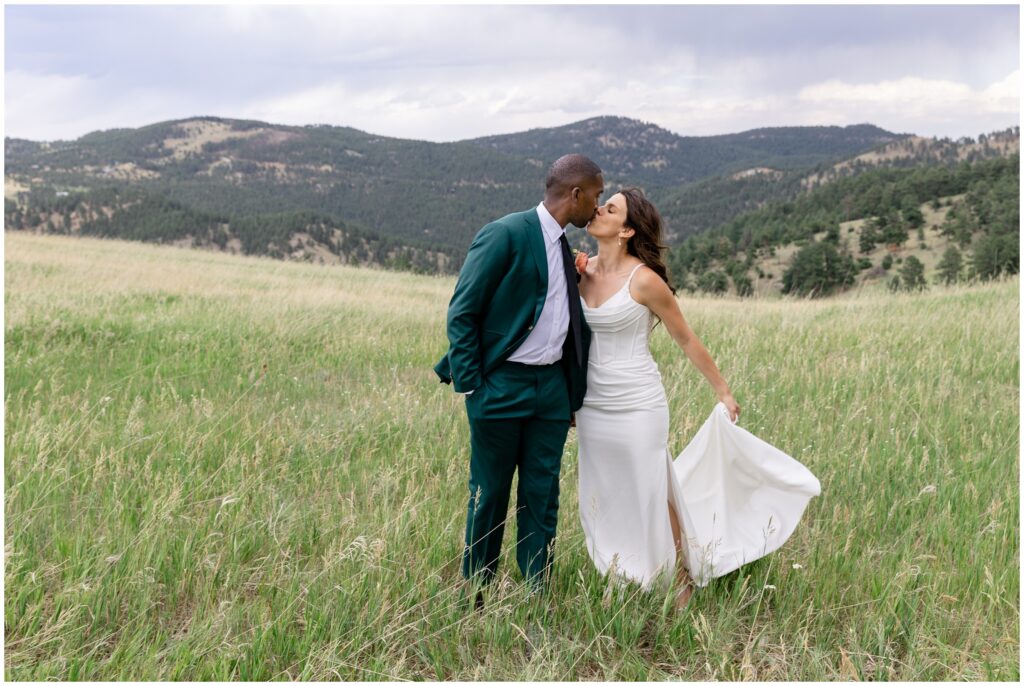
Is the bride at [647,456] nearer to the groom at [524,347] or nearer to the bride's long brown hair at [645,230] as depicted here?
the bride's long brown hair at [645,230]

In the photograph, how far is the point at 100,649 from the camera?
3.13 meters

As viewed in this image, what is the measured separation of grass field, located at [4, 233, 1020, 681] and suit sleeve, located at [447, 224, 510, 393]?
3.43ft

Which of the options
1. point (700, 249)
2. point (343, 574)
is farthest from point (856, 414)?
point (700, 249)

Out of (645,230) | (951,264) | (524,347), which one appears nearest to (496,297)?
(524,347)

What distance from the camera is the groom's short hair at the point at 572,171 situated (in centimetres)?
319

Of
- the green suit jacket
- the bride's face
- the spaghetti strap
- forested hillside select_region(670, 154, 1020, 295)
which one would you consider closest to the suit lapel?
the green suit jacket

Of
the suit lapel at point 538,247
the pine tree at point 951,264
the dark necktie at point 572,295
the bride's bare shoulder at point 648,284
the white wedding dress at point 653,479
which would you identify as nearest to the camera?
the suit lapel at point 538,247

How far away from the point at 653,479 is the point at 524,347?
1022mm

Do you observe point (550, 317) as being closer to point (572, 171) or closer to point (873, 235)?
point (572, 171)

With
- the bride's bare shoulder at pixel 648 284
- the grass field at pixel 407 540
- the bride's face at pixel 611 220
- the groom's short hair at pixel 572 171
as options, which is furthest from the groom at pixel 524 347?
the grass field at pixel 407 540

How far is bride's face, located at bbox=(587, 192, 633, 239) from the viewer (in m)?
3.57

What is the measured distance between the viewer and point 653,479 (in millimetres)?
3697

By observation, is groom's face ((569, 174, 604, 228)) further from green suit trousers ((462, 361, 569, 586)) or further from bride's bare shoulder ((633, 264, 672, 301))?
green suit trousers ((462, 361, 569, 586))

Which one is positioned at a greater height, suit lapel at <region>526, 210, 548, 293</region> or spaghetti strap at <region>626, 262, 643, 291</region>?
suit lapel at <region>526, 210, 548, 293</region>
